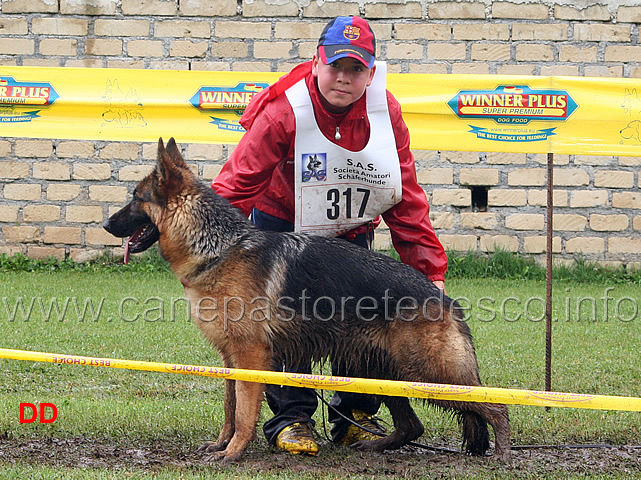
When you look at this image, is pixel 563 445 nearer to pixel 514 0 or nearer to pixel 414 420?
pixel 414 420

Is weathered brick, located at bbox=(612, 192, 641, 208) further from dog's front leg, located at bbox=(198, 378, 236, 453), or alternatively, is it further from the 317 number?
dog's front leg, located at bbox=(198, 378, 236, 453)

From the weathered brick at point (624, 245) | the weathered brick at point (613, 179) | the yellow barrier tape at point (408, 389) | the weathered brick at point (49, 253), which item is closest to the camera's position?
the yellow barrier tape at point (408, 389)

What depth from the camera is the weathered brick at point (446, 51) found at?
11086 millimetres

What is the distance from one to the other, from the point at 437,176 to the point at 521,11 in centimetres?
265

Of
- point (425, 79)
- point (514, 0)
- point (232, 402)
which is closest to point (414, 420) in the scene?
point (232, 402)

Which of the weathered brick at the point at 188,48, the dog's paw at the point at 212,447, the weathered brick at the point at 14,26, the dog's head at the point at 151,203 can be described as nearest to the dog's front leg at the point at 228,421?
the dog's paw at the point at 212,447

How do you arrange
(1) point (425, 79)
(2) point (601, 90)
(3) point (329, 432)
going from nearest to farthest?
(3) point (329, 432) < (2) point (601, 90) < (1) point (425, 79)

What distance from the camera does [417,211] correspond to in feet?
14.5

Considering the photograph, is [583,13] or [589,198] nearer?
[583,13]

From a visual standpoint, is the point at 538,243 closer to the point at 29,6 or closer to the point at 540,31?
the point at 540,31

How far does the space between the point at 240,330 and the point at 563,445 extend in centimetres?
201

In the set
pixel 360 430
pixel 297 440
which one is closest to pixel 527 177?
pixel 360 430

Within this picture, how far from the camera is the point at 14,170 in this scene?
446 inches

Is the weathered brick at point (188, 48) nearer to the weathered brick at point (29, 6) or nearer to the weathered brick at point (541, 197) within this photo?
the weathered brick at point (29, 6)
